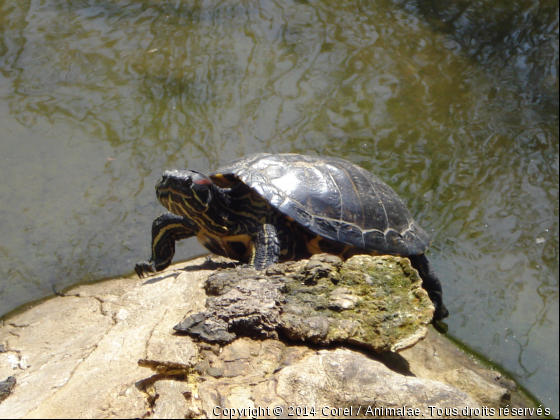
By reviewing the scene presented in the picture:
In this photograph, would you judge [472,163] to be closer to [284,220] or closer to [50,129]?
[284,220]

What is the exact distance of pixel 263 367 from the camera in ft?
7.80

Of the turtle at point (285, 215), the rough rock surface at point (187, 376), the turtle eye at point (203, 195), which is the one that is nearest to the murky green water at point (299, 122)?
the turtle at point (285, 215)

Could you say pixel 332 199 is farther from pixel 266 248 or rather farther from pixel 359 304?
pixel 359 304

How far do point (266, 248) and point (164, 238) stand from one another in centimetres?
106

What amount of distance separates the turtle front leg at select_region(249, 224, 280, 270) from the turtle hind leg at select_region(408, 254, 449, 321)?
1.34 m

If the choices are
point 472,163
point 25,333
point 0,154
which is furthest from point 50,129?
point 472,163

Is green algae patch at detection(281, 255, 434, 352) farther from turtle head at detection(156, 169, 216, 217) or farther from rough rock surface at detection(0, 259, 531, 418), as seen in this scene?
turtle head at detection(156, 169, 216, 217)

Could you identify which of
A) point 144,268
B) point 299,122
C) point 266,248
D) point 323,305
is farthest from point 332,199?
point 299,122

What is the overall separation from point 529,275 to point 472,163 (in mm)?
1758

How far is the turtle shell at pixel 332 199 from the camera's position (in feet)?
12.5

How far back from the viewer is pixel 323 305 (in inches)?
111

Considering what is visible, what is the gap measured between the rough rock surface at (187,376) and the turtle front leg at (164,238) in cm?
94

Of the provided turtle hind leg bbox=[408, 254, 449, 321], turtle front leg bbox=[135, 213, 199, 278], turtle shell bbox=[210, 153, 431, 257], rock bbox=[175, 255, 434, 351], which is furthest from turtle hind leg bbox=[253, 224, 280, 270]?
turtle hind leg bbox=[408, 254, 449, 321]

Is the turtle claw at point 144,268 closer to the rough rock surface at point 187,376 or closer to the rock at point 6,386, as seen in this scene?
the rough rock surface at point 187,376
